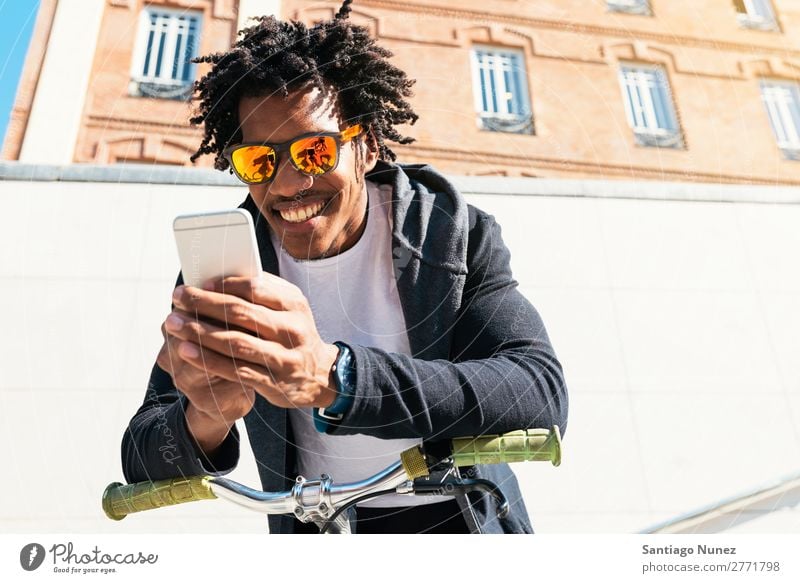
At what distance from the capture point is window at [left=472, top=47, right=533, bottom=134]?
1403 mm

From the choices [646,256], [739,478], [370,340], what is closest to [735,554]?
[370,340]

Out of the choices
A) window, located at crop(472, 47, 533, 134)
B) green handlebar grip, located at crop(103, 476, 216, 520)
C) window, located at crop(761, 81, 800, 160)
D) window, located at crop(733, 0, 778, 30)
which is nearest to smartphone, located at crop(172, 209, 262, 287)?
green handlebar grip, located at crop(103, 476, 216, 520)

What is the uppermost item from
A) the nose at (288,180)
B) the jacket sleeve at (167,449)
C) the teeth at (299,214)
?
the nose at (288,180)

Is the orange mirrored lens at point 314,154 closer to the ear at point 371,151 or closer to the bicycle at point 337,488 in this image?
the ear at point 371,151

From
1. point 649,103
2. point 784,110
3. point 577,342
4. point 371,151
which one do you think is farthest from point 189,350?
point 784,110

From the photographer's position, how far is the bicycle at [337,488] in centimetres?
55

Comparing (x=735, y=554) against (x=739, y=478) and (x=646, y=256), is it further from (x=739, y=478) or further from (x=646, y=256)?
(x=646, y=256)

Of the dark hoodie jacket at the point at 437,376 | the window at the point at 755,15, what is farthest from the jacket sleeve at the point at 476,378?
the window at the point at 755,15

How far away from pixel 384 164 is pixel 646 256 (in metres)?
0.94

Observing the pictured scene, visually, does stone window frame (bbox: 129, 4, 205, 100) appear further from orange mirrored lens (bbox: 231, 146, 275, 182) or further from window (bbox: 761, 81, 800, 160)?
window (bbox: 761, 81, 800, 160)

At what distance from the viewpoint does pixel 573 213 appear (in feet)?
5.00

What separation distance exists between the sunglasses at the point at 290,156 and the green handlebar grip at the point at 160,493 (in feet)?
1.02

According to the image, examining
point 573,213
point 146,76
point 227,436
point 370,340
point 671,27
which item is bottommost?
point 227,436

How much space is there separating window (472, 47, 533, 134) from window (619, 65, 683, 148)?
263 millimetres
